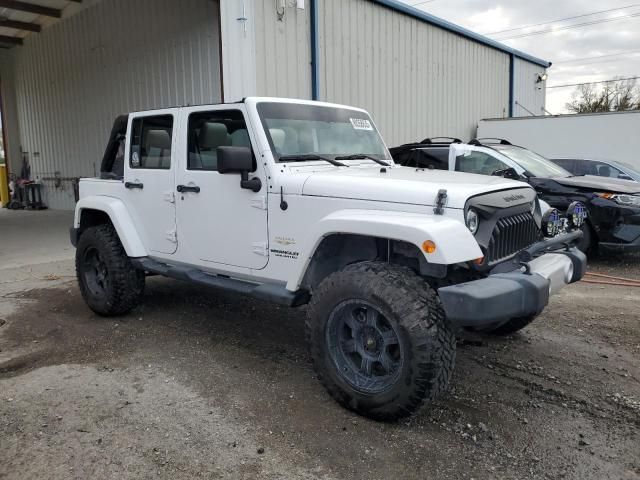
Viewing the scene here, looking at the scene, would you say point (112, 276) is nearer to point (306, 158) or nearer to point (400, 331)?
point (306, 158)

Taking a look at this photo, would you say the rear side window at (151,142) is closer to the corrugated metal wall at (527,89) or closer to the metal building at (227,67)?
the metal building at (227,67)

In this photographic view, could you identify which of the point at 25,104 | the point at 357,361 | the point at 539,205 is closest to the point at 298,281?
the point at 357,361

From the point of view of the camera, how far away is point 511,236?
3371 mm

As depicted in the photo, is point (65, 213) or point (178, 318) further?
point (65, 213)

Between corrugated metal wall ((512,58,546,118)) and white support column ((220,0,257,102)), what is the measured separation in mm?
11847

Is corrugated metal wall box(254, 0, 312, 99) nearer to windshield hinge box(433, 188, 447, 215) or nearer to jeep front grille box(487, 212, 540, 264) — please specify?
jeep front grille box(487, 212, 540, 264)

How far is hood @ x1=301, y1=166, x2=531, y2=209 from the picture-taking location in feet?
9.97

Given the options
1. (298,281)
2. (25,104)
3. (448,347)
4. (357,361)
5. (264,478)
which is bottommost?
(264,478)

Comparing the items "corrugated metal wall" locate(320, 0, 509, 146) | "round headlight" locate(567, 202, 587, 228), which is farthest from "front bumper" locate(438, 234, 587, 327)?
"corrugated metal wall" locate(320, 0, 509, 146)

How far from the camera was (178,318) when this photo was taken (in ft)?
17.1

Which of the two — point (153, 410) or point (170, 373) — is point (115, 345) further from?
point (153, 410)

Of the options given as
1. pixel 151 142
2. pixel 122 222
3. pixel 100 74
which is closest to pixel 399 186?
pixel 151 142

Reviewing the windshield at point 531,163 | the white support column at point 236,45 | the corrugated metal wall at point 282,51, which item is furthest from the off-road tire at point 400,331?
the corrugated metal wall at point 282,51

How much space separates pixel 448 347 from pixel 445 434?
52 centimetres
